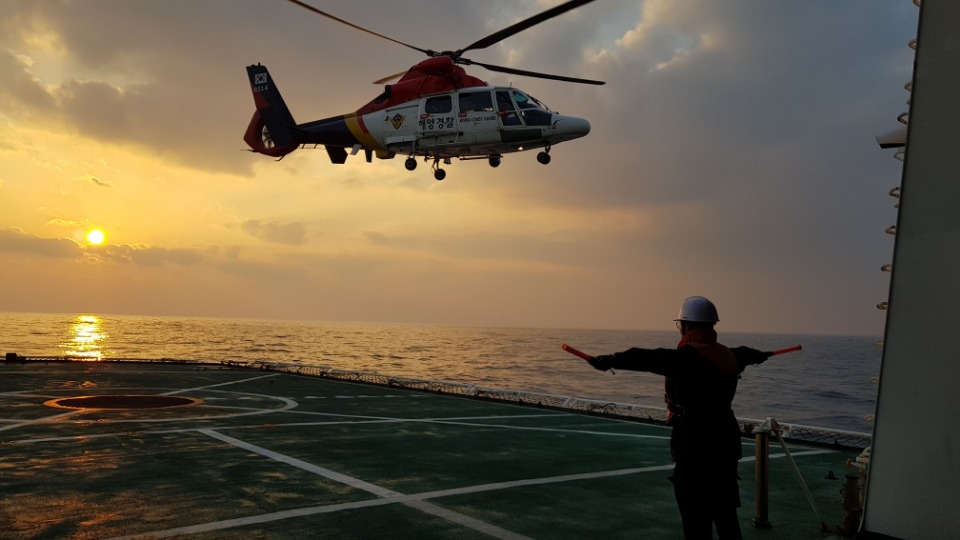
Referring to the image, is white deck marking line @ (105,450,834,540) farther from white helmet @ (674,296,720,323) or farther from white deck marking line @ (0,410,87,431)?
white deck marking line @ (0,410,87,431)

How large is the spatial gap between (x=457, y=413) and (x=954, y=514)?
1321 cm

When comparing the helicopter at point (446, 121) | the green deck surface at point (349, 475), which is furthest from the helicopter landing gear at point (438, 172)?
the green deck surface at point (349, 475)

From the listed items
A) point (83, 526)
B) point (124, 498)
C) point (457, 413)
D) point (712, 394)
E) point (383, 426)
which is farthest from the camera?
point (457, 413)

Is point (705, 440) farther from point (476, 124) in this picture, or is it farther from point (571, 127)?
point (476, 124)

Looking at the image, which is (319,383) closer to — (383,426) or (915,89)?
(383,426)

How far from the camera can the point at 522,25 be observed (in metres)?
19.8

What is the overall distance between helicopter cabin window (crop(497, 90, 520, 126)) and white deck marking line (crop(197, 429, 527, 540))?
646 inches

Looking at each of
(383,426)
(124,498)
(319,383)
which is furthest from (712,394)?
(319,383)

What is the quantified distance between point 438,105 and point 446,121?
2.62 ft

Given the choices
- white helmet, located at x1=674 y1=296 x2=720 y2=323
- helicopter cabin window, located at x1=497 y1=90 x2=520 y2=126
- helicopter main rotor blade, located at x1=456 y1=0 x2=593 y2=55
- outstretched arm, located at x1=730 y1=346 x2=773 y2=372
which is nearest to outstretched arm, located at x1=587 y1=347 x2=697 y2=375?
white helmet, located at x1=674 y1=296 x2=720 y2=323

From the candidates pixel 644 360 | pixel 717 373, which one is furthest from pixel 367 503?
pixel 717 373

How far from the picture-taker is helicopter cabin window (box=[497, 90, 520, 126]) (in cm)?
2548

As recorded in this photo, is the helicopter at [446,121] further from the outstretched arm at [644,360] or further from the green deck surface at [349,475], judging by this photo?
the outstretched arm at [644,360]

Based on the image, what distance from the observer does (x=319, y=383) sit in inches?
999
